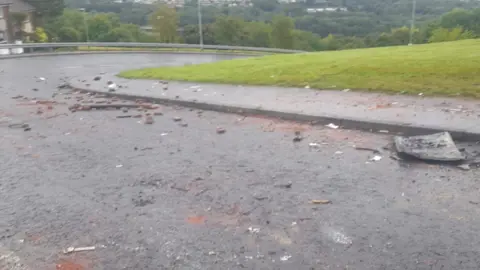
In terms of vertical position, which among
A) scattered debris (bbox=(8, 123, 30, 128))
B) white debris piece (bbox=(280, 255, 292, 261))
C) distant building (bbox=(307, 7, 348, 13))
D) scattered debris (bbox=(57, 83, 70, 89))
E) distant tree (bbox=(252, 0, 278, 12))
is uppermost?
distant tree (bbox=(252, 0, 278, 12))

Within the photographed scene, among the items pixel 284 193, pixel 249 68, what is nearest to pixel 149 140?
pixel 284 193

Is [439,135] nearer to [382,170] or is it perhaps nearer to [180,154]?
[382,170]

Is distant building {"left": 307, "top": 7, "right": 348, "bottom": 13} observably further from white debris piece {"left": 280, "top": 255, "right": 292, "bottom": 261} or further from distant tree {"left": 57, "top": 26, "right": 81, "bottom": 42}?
white debris piece {"left": 280, "top": 255, "right": 292, "bottom": 261}

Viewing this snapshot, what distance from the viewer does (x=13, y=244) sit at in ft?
13.2

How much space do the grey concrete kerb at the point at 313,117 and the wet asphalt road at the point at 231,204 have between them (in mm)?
371

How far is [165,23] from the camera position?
45.1m

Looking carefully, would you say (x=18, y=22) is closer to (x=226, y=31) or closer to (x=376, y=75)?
(x=226, y=31)

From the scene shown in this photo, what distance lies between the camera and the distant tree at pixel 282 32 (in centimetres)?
5500

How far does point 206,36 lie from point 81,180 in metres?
40.6

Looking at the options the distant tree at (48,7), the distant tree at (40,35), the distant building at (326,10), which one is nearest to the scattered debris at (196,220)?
the distant tree at (40,35)

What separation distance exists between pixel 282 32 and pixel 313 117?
48.7 meters

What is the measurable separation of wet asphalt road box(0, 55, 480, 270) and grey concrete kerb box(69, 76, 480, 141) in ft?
1.22

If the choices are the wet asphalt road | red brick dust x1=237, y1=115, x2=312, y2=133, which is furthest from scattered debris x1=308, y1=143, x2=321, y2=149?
red brick dust x1=237, y1=115, x2=312, y2=133

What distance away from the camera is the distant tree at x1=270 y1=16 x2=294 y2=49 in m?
55.0
